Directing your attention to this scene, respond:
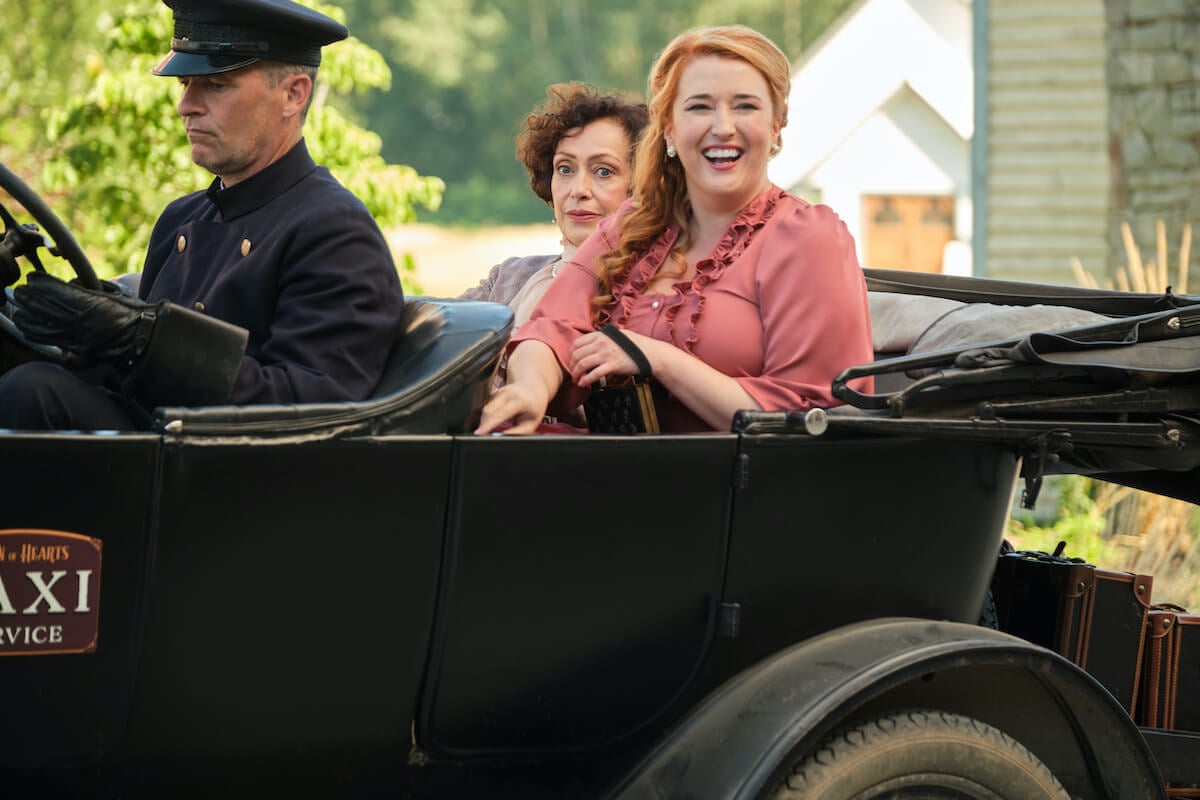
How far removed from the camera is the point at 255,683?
7.20 feet

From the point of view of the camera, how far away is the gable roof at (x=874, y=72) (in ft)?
46.4

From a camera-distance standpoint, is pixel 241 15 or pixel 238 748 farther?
pixel 241 15

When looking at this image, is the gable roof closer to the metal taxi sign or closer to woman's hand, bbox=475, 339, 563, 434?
woman's hand, bbox=475, 339, 563, 434

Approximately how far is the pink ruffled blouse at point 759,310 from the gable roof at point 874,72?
11321 millimetres

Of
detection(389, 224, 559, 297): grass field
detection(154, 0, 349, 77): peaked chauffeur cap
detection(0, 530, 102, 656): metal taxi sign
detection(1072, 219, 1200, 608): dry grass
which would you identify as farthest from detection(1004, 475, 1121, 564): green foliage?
detection(389, 224, 559, 297): grass field

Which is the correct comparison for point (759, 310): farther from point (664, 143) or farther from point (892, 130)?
point (892, 130)

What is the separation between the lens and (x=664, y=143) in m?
3.14

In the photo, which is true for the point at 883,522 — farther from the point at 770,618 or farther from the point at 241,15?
the point at 241,15

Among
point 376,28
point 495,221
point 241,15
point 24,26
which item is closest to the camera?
point 241,15

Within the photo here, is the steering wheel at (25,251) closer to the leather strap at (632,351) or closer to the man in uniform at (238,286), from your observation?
the man in uniform at (238,286)

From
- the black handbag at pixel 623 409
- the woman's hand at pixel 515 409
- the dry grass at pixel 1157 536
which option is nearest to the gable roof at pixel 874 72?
the dry grass at pixel 1157 536

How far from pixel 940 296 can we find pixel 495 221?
131ft

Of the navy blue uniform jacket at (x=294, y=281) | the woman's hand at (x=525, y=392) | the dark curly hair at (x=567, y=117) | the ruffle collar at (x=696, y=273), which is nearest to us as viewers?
the navy blue uniform jacket at (x=294, y=281)

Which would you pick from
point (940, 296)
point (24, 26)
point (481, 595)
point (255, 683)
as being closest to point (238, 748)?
point (255, 683)
